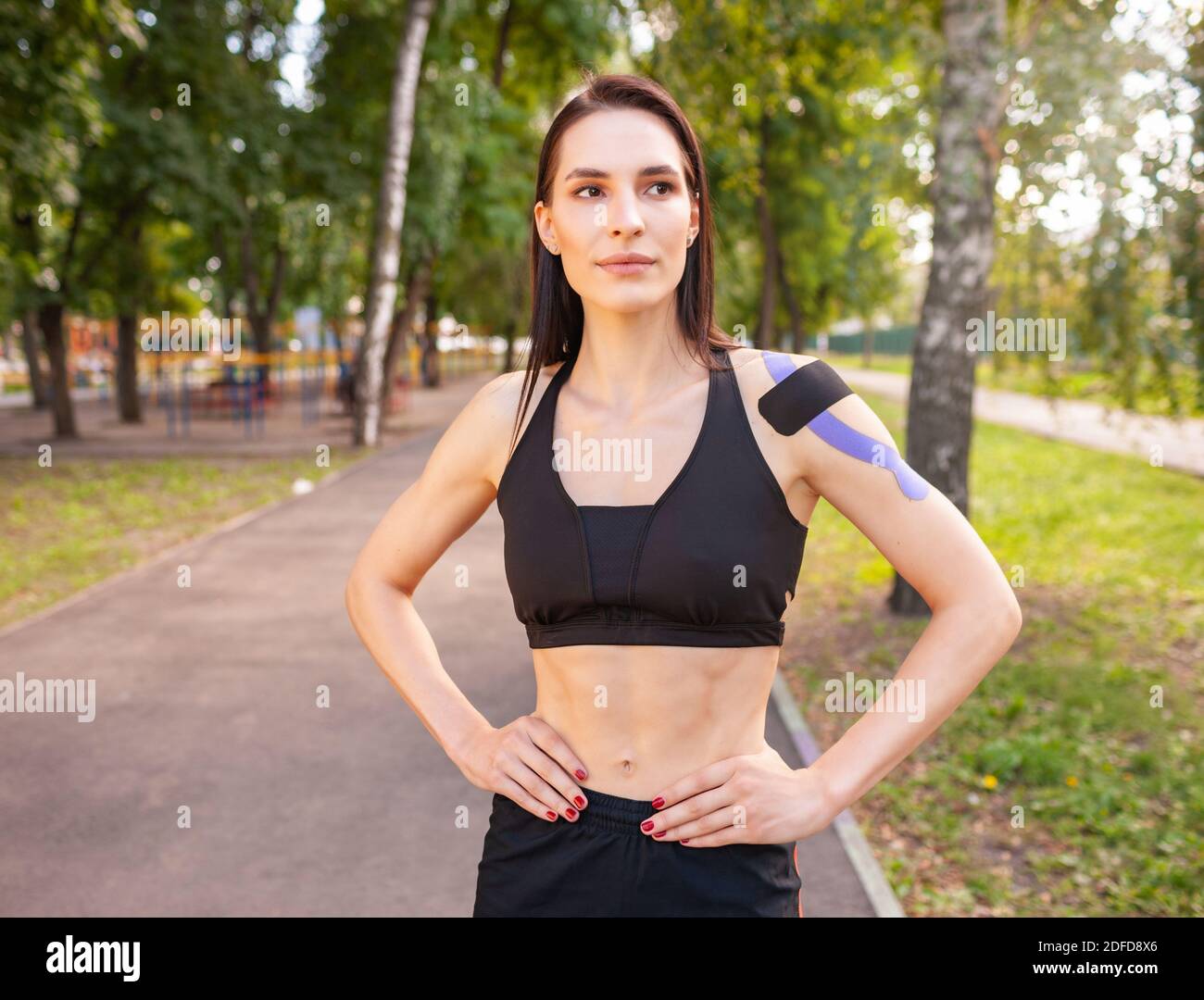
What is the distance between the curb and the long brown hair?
171 centimetres

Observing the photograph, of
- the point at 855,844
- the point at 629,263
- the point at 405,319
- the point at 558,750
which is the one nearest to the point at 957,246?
the point at 855,844

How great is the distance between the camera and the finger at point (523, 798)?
197 centimetres

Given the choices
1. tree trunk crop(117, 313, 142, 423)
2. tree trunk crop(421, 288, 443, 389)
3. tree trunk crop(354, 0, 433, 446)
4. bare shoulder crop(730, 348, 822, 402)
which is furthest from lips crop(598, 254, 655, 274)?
tree trunk crop(421, 288, 443, 389)

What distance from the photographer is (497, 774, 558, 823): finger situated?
6.45ft

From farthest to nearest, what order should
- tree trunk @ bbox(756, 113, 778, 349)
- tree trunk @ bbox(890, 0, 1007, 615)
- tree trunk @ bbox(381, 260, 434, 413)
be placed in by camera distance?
tree trunk @ bbox(381, 260, 434, 413), tree trunk @ bbox(756, 113, 778, 349), tree trunk @ bbox(890, 0, 1007, 615)

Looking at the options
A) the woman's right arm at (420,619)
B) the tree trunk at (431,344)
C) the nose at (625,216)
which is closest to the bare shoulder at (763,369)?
the nose at (625,216)

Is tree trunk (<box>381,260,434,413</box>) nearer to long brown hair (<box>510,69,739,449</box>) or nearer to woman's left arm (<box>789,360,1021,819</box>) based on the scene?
long brown hair (<box>510,69,739,449</box>)

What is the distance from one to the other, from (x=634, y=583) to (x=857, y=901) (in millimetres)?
3195

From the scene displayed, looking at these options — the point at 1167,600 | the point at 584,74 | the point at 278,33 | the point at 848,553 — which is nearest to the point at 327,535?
the point at 848,553

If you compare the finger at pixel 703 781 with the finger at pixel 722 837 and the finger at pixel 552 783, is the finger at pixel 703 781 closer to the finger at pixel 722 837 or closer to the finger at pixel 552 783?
the finger at pixel 722 837

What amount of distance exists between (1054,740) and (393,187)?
581 inches

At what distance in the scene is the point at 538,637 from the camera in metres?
2.01

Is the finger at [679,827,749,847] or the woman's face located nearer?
the finger at [679,827,749,847]

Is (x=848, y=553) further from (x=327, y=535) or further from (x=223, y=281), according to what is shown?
(x=223, y=281)
